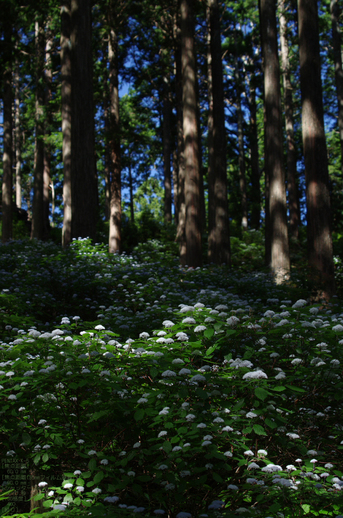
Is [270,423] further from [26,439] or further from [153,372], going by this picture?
[26,439]

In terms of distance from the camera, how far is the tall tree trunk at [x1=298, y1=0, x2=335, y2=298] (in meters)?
9.02

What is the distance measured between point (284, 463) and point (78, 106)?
31.2ft

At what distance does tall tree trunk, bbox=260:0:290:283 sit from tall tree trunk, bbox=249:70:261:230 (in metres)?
16.0

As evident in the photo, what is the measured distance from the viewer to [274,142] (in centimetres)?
1104

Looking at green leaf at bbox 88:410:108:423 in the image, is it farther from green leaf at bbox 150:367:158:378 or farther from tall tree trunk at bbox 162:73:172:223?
tall tree trunk at bbox 162:73:172:223

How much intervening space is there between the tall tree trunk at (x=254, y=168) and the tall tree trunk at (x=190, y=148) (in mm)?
16018

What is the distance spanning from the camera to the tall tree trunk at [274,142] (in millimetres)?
10328

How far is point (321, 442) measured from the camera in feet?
9.04

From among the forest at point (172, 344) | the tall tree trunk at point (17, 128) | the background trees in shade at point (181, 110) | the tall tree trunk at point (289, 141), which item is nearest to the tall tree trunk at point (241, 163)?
the background trees in shade at point (181, 110)

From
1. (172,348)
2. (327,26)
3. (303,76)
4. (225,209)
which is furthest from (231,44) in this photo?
(172,348)

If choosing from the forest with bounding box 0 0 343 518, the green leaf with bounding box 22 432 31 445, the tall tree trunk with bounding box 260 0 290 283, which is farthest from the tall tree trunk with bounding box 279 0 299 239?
the green leaf with bounding box 22 432 31 445

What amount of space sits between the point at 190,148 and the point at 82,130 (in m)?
2.99

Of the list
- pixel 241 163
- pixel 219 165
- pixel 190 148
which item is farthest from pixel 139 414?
pixel 241 163

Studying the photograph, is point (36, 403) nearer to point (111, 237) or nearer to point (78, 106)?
point (78, 106)
